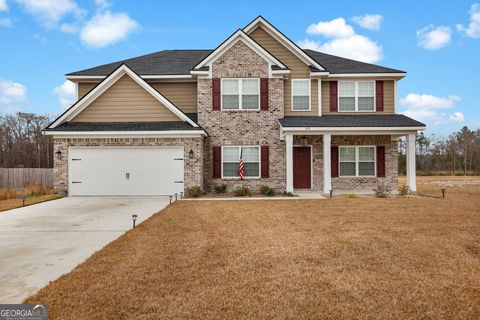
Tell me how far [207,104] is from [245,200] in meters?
5.82

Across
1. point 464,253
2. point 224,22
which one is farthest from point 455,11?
point 464,253

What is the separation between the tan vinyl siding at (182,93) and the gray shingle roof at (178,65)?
64 centimetres

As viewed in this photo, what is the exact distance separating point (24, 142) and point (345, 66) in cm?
3428

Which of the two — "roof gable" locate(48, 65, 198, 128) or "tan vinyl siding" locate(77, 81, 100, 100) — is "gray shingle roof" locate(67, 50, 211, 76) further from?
"roof gable" locate(48, 65, 198, 128)

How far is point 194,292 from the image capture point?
14.9ft

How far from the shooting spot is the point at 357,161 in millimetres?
18875

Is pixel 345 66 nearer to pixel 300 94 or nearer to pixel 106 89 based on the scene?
pixel 300 94

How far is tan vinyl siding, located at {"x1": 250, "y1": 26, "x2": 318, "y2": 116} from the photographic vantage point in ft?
62.1

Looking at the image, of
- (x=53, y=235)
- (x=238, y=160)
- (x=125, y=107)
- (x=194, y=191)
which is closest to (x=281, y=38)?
(x=238, y=160)

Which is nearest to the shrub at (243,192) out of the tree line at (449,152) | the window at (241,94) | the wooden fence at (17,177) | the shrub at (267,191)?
the shrub at (267,191)

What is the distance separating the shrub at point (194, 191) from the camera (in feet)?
53.6

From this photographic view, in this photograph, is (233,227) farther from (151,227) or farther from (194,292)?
(194,292)

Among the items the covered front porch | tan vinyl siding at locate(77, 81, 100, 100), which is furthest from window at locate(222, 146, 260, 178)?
tan vinyl siding at locate(77, 81, 100, 100)

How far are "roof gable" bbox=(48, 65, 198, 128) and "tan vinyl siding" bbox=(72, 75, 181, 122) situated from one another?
11cm
